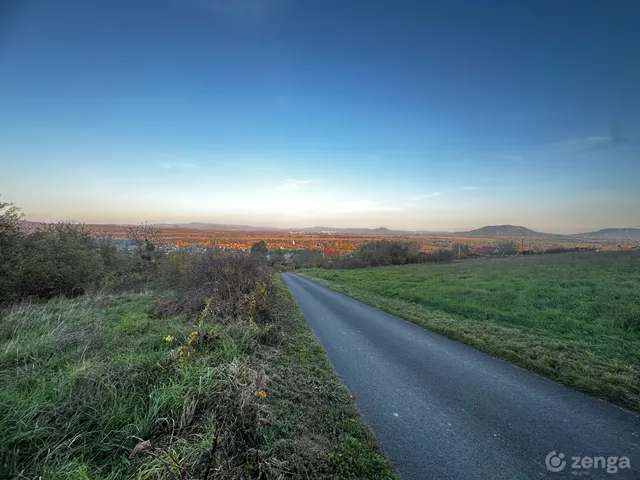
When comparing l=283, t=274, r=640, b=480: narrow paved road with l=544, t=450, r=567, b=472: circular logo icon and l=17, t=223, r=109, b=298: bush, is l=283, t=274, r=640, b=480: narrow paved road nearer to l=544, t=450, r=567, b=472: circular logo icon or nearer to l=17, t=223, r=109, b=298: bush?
l=544, t=450, r=567, b=472: circular logo icon

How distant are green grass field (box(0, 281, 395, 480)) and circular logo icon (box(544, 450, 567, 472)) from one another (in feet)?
6.10

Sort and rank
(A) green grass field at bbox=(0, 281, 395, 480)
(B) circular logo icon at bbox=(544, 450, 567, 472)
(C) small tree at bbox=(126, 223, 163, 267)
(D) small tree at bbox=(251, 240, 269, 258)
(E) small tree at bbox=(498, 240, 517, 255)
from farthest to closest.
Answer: (E) small tree at bbox=(498, 240, 517, 255) < (C) small tree at bbox=(126, 223, 163, 267) < (D) small tree at bbox=(251, 240, 269, 258) < (B) circular logo icon at bbox=(544, 450, 567, 472) < (A) green grass field at bbox=(0, 281, 395, 480)

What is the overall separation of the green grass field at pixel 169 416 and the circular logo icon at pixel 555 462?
6.10ft

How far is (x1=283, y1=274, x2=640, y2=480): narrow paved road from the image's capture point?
3.21 m

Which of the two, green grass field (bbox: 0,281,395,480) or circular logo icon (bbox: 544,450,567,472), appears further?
circular logo icon (bbox: 544,450,567,472)

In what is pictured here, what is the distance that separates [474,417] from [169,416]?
4248mm

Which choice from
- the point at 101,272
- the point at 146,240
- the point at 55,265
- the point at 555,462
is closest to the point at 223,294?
the point at 555,462

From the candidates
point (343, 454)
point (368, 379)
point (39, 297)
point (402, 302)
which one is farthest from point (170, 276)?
point (343, 454)

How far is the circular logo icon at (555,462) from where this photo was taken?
3113mm

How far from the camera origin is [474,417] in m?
4.11

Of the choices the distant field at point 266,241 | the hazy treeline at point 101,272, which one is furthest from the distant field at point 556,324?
the distant field at point 266,241

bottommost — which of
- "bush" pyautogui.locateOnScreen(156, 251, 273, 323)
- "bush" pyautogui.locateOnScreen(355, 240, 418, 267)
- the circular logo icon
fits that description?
"bush" pyautogui.locateOnScreen(355, 240, 418, 267)

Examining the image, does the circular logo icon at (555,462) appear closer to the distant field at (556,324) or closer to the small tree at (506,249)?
the distant field at (556,324)

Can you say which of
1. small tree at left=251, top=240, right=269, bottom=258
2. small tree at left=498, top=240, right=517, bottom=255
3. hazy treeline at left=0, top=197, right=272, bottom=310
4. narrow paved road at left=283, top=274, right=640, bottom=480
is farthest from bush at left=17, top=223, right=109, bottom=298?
small tree at left=498, top=240, right=517, bottom=255
